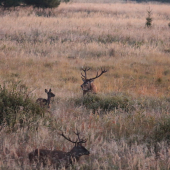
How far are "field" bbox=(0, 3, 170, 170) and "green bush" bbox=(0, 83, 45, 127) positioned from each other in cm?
16

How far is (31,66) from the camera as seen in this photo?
12.0 metres

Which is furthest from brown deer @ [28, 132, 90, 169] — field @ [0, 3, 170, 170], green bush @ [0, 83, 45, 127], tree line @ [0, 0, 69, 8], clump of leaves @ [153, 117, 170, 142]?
tree line @ [0, 0, 69, 8]

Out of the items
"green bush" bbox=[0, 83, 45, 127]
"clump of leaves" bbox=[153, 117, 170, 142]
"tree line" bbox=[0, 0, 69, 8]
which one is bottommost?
"clump of leaves" bbox=[153, 117, 170, 142]

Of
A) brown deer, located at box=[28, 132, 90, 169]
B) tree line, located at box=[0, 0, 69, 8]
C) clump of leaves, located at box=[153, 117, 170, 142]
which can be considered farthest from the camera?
tree line, located at box=[0, 0, 69, 8]

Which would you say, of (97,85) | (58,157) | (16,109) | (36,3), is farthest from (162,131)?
(36,3)

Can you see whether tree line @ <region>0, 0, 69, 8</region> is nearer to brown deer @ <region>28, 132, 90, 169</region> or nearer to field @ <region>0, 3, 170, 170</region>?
field @ <region>0, 3, 170, 170</region>

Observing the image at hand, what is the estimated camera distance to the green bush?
5316 millimetres

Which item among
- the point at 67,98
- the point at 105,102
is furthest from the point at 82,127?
the point at 67,98

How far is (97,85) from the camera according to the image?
9.57m

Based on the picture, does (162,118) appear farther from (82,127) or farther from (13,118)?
(13,118)

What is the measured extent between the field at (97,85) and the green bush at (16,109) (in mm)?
157

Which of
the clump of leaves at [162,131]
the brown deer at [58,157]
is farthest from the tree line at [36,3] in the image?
the brown deer at [58,157]

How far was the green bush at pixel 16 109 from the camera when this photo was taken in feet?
17.4

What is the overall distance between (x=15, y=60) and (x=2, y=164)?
30.1ft
